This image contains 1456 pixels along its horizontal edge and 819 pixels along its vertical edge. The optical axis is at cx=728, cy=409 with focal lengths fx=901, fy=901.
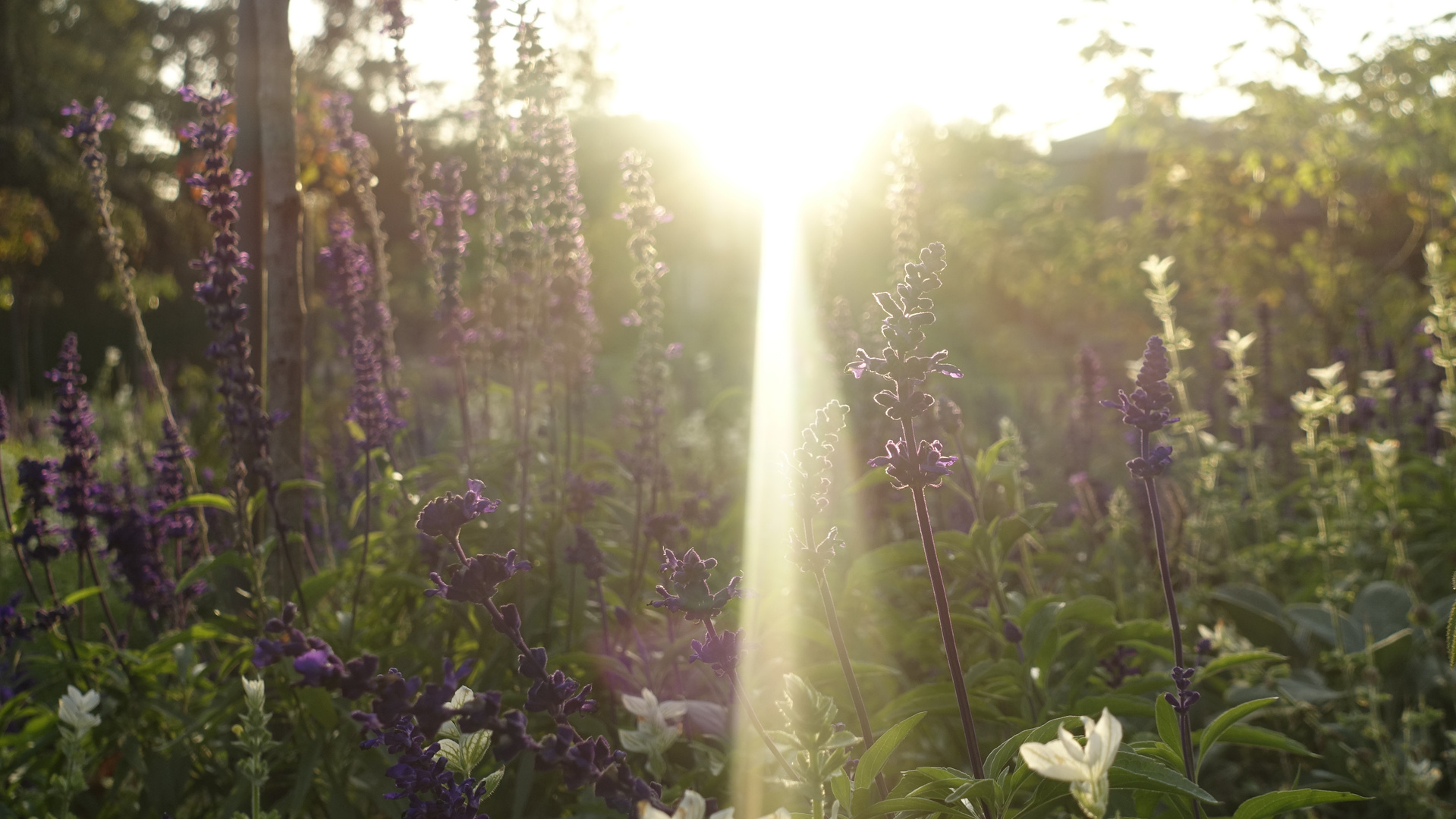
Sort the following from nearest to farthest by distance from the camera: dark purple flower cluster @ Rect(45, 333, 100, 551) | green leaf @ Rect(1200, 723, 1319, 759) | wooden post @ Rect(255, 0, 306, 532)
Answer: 1. green leaf @ Rect(1200, 723, 1319, 759)
2. dark purple flower cluster @ Rect(45, 333, 100, 551)
3. wooden post @ Rect(255, 0, 306, 532)

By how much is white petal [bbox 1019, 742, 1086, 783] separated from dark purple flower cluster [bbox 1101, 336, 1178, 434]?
0.71 m

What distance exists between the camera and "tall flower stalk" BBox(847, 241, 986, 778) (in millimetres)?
1207

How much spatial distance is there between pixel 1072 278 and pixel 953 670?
7971mm

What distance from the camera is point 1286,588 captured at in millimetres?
3611

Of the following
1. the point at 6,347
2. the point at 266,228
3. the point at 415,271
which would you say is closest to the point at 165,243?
the point at 415,271

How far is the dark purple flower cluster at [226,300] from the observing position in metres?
2.31

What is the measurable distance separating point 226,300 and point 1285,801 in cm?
249

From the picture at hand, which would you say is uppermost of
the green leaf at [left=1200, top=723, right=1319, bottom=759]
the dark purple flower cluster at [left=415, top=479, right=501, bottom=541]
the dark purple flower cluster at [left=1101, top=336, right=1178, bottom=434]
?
the dark purple flower cluster at [left=1101, top=336, right=1178, bottom=434]

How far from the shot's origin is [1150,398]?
1472 millimetres

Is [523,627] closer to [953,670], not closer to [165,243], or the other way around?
[953,670]

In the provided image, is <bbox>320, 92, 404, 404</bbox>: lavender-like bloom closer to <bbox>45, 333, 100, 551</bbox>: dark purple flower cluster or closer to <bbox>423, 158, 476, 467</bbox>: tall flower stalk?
<bbox>423, 158, 476, 467</bbox>: tall flower stalk

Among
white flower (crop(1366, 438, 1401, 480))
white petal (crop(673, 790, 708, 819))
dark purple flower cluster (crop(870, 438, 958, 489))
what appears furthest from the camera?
white flower (crop(1366, 438, 1401, 480))

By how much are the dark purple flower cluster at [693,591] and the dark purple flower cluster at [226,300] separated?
1.51 meters

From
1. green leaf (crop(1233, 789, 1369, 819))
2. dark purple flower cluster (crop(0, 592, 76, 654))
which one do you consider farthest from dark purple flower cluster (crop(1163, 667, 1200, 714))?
dark purple flower cluster (crop(0, 592, 76, 654))
